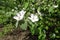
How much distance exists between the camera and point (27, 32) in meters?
3.24

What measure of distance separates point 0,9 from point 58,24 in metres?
0.96

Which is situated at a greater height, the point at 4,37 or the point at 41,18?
the point at 41,18

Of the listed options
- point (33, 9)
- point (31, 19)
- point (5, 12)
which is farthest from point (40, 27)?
point (5, 12)

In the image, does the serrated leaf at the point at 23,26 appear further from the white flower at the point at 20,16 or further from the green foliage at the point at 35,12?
the white flower at the point at 20,16

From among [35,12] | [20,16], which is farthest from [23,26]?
[35,12]

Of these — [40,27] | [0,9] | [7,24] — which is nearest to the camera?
[40,27]

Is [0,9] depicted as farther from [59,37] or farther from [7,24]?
[59,37]

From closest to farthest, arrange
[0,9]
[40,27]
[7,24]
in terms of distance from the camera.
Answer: [40,27] < [7,24] < [0,9]

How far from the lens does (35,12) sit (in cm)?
347

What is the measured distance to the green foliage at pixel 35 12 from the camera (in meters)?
3.14

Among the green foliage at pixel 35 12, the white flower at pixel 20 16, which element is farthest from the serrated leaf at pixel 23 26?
the white flower at pixel 20 16

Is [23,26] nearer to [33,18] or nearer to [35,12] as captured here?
[33,18]

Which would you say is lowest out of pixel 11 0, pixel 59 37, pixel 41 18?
pixel 59 37

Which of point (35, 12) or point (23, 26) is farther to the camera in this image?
point (35, 12)
